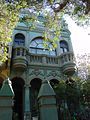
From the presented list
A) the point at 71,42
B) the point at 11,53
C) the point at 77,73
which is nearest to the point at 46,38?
the point at 11,53

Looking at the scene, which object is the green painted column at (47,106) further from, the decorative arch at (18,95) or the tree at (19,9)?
the decorative arch at (18,95)

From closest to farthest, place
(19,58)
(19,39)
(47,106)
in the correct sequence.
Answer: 1. (47,106)
2. (19,58)
3. (19,39)

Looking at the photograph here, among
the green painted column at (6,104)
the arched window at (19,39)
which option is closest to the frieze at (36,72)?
the arched window at (19,39)

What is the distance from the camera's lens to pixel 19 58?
16578mm

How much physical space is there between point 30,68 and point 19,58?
1.66m

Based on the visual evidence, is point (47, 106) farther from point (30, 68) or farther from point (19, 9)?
point (30, 68)

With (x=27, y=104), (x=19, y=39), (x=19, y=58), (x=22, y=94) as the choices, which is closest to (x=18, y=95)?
(x=22, y=94)

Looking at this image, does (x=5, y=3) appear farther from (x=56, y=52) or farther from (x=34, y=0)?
(x=56, y=52)

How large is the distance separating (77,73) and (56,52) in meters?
3.56

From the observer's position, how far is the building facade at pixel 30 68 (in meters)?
16.3

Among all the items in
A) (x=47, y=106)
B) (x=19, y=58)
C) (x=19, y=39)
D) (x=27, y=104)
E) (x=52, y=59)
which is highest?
(x=19, y=39)

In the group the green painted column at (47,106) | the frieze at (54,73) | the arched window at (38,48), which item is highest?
the arched window at (38,48)

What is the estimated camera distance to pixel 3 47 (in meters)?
10.8

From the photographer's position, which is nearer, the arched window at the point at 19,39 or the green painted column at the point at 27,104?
the green painted column at the point at 27,104
